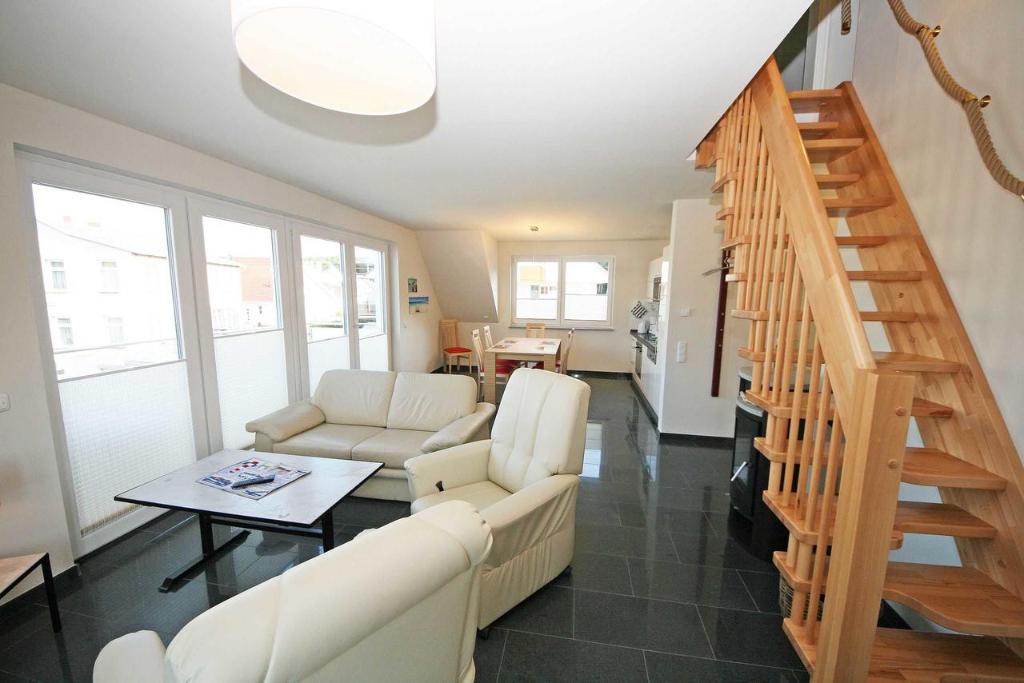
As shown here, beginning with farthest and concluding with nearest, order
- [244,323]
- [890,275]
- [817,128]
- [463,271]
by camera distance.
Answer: [463,271]
[244,323]
[817,128]
[890,275]

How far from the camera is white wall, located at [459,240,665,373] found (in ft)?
22.8

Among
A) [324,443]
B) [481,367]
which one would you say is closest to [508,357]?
[481,367]

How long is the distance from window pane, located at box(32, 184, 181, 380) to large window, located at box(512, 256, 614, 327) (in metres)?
5.46

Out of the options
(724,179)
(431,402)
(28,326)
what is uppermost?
(724,179)

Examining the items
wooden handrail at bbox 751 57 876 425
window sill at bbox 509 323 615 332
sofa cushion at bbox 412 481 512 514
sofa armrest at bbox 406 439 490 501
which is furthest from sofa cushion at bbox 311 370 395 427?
window sill at bbox 509 323 615 332

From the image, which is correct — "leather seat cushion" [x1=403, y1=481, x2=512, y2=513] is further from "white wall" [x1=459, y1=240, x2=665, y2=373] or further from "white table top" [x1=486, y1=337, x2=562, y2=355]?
"white wall" [x1=459, y1=240, x2=665, y2=373]

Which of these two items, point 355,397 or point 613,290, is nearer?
point 355,397

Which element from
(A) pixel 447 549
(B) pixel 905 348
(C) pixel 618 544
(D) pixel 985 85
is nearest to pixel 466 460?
(C) pixel 618 544

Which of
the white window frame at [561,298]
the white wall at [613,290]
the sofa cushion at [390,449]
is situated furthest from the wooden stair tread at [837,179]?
the white window frame at [561,298]

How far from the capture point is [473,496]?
7.08 ft

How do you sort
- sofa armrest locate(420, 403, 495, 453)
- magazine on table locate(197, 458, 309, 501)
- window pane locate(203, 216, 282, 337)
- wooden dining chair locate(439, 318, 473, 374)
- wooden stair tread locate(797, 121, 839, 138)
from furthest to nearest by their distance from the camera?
wooden dining chair locate(439, 318, 473, 374) < window pane locate(203, 216, 282, 337) < sofa armrest locate(420, 403, 495, 453) < wooden stair tread locate(797, 121, 839, 138) < magazine on table locate(197, 458, 309, 501)

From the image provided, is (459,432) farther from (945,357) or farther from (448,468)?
(945,357)

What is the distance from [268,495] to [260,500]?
0.15ft

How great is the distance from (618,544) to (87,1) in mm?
3409
